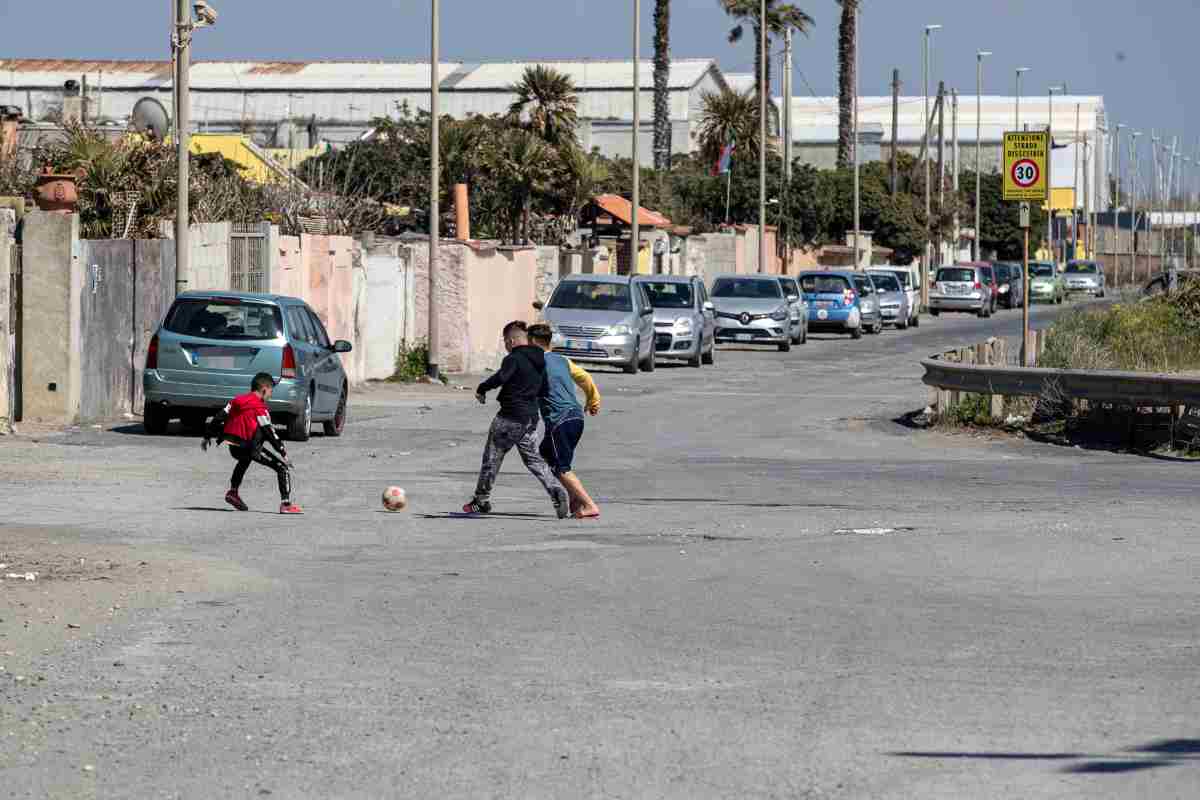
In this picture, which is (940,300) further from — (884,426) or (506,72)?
(884,426)

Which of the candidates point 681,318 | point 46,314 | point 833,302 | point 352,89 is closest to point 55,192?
point 46,314

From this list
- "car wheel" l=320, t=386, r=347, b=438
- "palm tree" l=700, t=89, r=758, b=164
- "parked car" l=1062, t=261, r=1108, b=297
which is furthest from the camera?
"parked car" l=1062, t=261, r=1108, b=297

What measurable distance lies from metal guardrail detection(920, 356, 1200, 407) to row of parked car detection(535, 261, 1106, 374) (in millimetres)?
10432

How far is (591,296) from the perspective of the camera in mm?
38031

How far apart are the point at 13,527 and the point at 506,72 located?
331ft

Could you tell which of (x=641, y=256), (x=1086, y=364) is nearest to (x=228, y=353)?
(x=1086, y=364)

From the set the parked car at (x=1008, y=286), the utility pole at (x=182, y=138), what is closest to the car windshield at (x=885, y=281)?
the parked car at (x=1008, y=286)

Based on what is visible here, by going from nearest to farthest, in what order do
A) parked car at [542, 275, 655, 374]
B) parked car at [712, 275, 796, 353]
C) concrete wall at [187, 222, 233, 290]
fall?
concrete wall at [187, 222, 233, 290] → parked car at [542, 275, 655, 374] → parked car at [712, 275, 796, 353]

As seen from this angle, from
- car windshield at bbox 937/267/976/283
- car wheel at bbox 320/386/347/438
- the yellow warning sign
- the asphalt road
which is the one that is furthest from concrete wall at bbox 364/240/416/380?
car windshield at bbox 937/267/976/283

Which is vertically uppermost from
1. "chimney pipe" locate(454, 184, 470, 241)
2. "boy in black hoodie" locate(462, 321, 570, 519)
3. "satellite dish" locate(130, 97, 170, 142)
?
"satellite dish" locate(130, 97, 170, 142)

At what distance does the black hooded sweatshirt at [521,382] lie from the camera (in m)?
15.5

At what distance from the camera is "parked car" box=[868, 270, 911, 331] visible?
63.2m

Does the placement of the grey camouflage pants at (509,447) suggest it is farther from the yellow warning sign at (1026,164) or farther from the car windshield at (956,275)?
the car windshield at (956,275)

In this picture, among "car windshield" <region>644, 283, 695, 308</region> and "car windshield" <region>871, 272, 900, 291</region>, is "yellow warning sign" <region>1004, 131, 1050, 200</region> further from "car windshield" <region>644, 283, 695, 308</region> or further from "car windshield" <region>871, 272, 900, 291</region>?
"car windshield" <region>871, 272, 900, 291</region>
